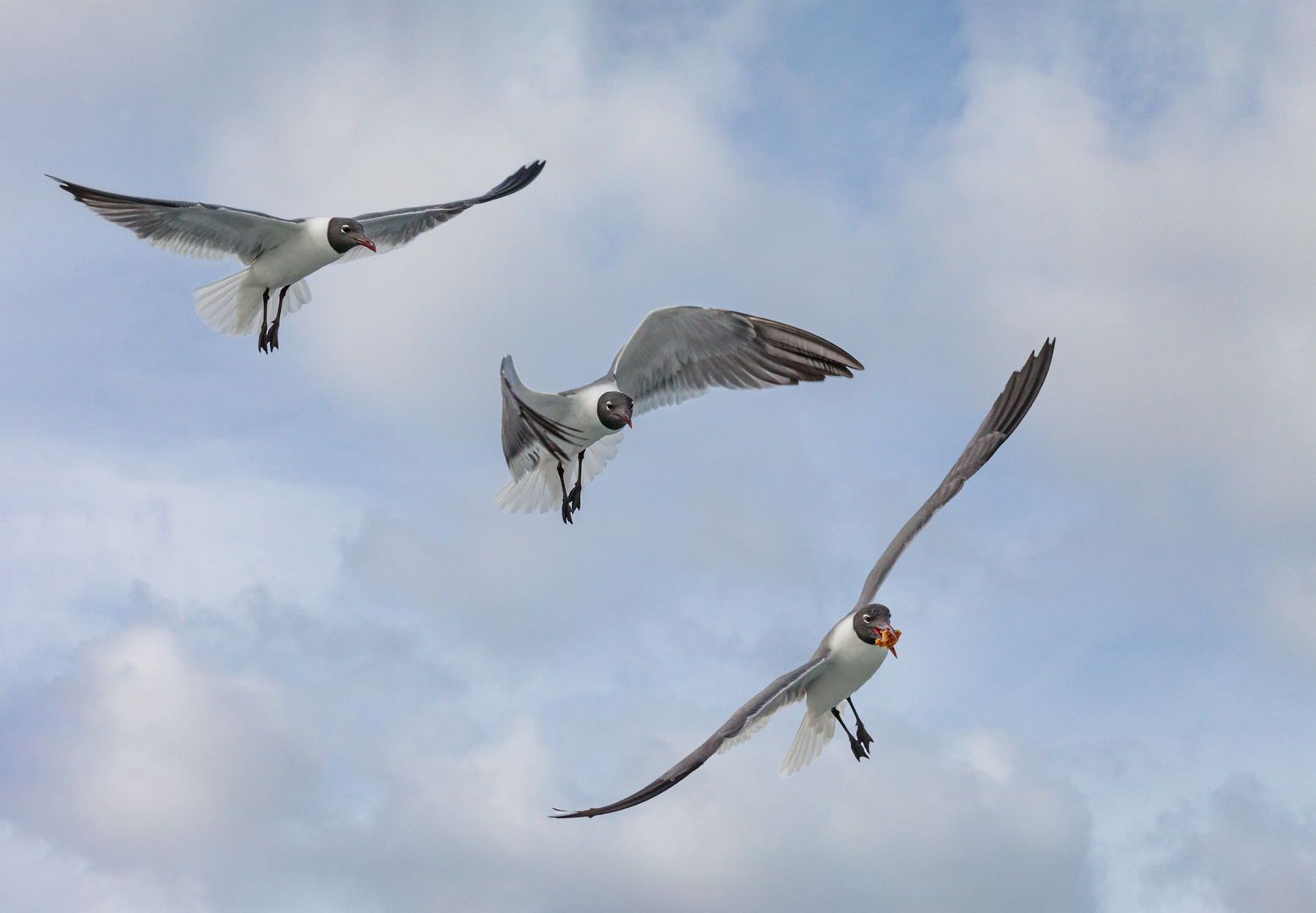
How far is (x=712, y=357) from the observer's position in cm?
1642

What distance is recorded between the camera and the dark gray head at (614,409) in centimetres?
1525

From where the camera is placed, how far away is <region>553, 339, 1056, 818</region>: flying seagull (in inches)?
467

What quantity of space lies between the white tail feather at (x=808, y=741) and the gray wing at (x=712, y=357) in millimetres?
3844

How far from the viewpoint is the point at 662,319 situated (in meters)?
15.9

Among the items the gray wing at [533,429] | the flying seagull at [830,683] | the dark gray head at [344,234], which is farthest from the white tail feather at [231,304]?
the flying seagull at [830,683]

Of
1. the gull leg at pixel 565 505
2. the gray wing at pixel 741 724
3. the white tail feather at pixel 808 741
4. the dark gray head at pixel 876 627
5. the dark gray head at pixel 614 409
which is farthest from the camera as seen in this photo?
the gull leg at pixel 565 505

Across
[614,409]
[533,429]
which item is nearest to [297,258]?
[533,429]

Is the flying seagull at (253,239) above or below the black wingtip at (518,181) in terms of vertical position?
below

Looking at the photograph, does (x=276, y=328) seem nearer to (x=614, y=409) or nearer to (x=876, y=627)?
(x=614, y=409)

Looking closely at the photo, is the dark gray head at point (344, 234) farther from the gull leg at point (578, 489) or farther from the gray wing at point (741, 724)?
the gray wing at point (741, 724)

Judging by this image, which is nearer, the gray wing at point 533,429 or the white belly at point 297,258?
the gray wing at point 533,429

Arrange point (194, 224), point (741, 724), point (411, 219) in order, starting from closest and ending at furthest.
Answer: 1. point (741, 724)
2. point (194, 224)
3. point (411, 219)

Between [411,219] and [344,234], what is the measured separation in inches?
66.9

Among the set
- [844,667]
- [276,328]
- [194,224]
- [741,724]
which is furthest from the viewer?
[276,328]
